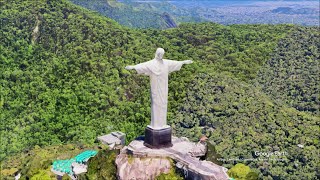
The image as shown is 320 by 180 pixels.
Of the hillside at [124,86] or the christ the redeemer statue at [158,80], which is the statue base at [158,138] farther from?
the hillside at [124,86]

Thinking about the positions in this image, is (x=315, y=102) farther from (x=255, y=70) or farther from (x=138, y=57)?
(x=138, y=57)

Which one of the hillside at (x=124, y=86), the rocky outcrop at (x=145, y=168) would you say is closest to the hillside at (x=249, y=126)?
the hillside at (x=124, y=86)

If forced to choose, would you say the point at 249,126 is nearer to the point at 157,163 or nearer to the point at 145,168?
the point at 157,163

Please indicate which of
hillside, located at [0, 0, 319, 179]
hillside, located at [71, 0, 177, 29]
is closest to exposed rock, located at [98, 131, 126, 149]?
hillside, located at [0, 0, 319, 179]

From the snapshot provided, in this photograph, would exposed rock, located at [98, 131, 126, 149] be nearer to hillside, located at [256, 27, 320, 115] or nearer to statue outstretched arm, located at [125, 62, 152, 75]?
hillside, located at [256, 27, 320, 115]

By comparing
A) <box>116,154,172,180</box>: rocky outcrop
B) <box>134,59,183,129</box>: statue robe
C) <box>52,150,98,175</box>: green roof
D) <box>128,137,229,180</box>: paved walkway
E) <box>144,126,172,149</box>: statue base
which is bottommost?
<box>52,150,98,175</box>: green roof

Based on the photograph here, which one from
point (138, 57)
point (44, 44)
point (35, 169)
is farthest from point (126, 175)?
point (44, 44)
